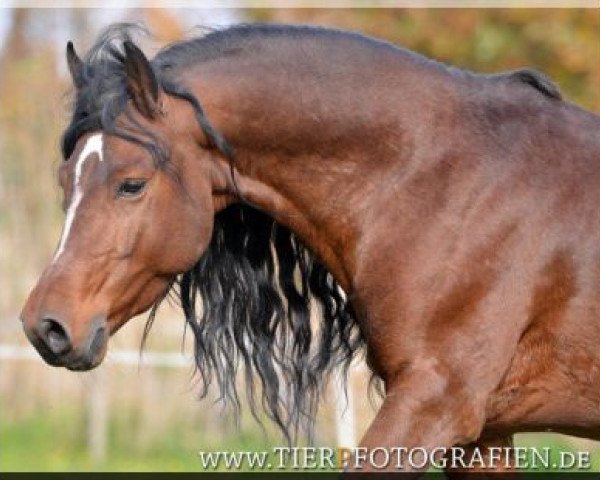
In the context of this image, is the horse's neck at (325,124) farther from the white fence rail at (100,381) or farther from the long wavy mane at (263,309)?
the white fence rail at (100,381)

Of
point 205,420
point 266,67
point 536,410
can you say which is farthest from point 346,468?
point 205,420

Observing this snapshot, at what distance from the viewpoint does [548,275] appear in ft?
15.3

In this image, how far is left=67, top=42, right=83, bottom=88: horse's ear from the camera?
4777 mm

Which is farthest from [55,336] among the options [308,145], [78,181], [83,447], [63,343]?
[83,447]

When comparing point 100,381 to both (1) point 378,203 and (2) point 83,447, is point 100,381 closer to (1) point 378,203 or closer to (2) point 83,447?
(2) point 83,447

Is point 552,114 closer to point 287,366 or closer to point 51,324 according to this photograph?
point 287,366

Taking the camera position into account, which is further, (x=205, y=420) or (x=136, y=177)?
(x=205, y=420)

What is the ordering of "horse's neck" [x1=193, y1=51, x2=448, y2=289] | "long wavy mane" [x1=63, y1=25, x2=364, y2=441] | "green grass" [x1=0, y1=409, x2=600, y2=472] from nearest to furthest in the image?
1. "horse's neck" [x1=193, y1=51, x2=448, y2=289]
2. "long wavy mane" [x1=63, y1=25, x2=364, y2=441]
3. "green grass" [x1=0, y1=409, x2=600, y2=472]

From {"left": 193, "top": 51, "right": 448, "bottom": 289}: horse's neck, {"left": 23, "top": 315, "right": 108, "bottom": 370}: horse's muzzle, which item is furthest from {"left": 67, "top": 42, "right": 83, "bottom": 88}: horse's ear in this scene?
{"left": 23, "top": 315, "right": 108, "bottom": 370}: horse's muzzle

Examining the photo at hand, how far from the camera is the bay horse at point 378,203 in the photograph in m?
4.54

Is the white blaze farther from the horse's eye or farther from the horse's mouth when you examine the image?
the horse's mouth

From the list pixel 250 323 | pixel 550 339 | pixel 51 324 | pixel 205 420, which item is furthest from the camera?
pixel 205 420

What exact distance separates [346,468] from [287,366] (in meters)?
0.83

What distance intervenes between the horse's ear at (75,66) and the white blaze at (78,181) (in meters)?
0.26
